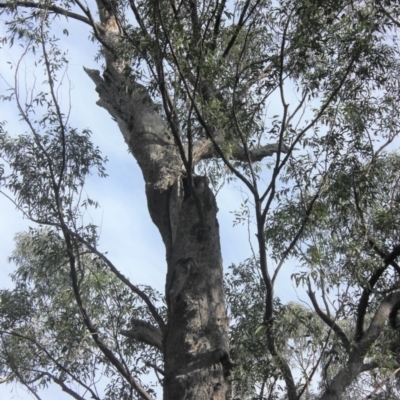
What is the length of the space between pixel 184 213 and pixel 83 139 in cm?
204

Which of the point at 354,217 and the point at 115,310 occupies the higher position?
the point at 354,217

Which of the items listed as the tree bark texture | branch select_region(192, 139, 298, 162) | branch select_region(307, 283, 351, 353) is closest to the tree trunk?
the tree bark texture

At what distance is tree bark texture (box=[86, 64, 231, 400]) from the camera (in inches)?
192

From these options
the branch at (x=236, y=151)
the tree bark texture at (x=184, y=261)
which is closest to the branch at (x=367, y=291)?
the tree bark texture at (x=184, y=261)

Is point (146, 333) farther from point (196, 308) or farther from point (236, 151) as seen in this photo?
point (236, 151)

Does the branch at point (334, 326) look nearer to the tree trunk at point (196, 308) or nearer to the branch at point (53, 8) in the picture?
the tree trunk at point (196, 308)

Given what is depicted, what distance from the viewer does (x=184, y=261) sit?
557 centimetres

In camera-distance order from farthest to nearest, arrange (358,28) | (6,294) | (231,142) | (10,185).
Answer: (6,294) < (10,185) < (231,142) < (358,28)

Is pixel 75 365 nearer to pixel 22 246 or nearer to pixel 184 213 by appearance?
pixel 184 213


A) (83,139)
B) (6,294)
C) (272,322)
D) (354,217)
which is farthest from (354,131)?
(6,294)

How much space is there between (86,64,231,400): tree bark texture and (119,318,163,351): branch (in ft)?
1.01

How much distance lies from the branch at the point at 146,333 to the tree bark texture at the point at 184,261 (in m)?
0.31

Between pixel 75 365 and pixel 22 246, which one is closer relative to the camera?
pixel 75 365

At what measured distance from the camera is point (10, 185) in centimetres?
738
